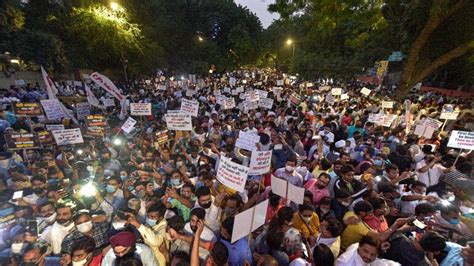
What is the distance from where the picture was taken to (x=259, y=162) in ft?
15.4

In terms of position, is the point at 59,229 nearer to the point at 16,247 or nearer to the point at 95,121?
the point at 16,247

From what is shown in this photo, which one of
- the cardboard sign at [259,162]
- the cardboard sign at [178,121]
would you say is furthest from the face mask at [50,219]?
the cardboard sign at [178,121]

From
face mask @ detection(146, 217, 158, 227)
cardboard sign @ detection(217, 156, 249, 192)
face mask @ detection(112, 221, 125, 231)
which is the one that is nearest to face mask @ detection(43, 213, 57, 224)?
face mask @ detection(112, 221, 125, 231)

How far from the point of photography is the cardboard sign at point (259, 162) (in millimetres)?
4594

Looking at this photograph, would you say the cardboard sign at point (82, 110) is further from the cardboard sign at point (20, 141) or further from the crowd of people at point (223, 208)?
the cardboard sign at point (20, 141)

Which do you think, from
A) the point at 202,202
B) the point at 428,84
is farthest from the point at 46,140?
the point at 428,84

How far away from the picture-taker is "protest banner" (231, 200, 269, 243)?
2787 millimetres

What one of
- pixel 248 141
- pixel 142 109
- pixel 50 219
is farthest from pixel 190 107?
pixel 50 219

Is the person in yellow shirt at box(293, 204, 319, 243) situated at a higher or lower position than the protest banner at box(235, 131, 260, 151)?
lower

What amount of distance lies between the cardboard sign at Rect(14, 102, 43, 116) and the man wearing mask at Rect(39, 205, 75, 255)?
5304mm

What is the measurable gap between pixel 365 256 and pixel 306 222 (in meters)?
1.08

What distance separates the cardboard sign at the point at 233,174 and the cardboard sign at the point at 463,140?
18.8 feet

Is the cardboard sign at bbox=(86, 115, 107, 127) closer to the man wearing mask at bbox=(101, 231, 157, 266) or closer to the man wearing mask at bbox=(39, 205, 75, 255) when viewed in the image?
the man wearing mask at bbox=(39, 205, 75, 255)

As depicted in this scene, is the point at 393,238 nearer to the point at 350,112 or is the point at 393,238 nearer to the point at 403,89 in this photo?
the point at 350,112
